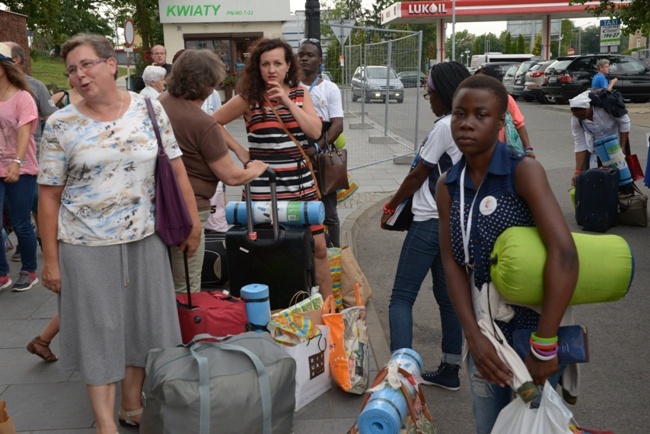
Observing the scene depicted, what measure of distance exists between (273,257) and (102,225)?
143 centimetres

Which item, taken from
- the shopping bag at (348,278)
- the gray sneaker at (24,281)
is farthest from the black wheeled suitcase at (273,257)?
the gray sneaker at (24,281)

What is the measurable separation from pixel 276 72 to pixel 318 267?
133 centimetres

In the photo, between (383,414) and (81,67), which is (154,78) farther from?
(383,414)

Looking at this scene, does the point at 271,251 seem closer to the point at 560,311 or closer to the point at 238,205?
the point at 238,205

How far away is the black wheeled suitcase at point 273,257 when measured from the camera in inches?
176

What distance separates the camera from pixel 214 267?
562 centimetres

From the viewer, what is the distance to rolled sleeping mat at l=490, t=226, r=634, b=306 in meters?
2.24

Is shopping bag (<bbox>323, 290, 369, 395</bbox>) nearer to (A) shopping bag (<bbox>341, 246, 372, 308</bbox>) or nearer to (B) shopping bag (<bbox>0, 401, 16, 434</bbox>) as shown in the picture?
(A) shopping bag (<bbox>341, 246, 372, 308</bbox>)

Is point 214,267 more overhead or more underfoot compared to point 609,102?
more underfoot

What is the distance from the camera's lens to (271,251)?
4.50 m

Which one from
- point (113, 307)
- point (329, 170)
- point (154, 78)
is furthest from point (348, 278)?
point (154, 78)

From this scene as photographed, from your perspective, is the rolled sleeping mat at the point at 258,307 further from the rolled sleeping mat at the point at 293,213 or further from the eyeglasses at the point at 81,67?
the eyeglasses at the point at 81,67

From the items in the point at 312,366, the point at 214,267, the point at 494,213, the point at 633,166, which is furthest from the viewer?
the point at 633,166

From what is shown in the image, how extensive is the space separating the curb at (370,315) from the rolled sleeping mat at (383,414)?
4.96ft
